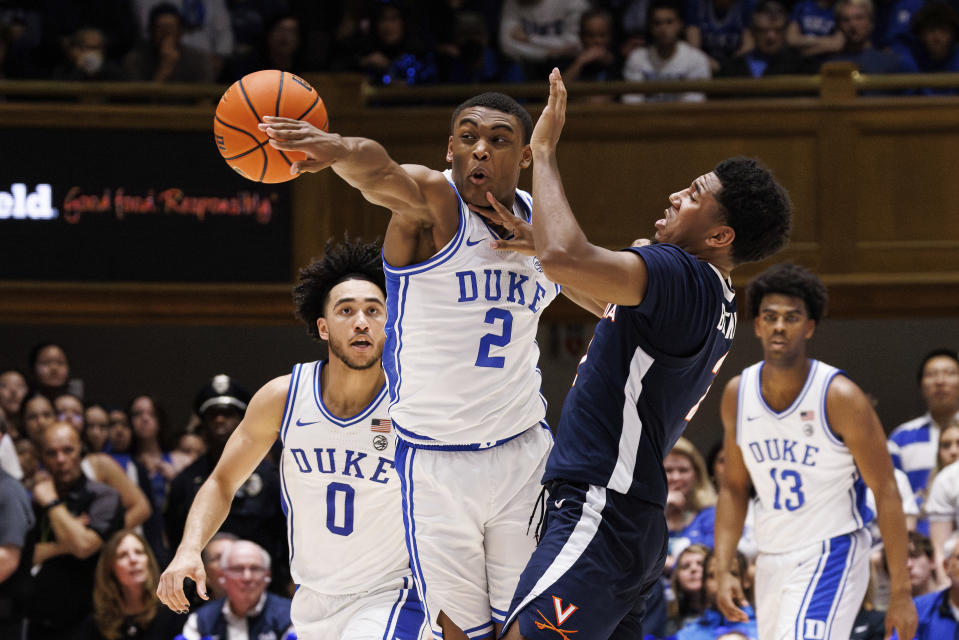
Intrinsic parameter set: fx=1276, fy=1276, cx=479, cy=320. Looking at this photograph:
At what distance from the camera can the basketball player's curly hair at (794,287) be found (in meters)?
5.57

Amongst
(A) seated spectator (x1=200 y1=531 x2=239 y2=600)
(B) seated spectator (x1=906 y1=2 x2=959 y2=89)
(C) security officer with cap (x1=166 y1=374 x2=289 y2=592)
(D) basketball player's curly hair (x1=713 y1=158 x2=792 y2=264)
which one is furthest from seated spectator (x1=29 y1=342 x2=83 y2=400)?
(B) seated spectator (x1=906 y1=2 x2=959 y2=89)

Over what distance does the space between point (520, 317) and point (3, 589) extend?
3824 mm

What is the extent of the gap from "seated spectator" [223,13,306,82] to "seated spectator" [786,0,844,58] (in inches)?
146

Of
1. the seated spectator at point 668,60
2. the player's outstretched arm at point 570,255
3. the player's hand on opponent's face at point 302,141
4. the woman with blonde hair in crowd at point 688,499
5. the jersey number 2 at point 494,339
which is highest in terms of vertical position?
the seated spectator at point 668,60

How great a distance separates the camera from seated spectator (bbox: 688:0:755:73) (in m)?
9.58

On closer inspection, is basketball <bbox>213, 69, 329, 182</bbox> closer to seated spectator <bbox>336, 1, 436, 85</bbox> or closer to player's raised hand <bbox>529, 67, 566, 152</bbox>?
player's raised hand <bbox>529, 67, 566, 152</bbox>

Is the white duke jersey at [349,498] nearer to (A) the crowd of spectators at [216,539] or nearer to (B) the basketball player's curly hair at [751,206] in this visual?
(B) the basketball player's curly hair at [751,206]

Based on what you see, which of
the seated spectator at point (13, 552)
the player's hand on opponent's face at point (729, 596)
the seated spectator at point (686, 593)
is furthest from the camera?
the seated spectator at point (686, 593)

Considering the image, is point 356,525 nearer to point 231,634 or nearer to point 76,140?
point 231,634

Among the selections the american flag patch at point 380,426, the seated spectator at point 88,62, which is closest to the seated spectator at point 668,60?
the seated spectator at point 88,62

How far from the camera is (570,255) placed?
3.38 m

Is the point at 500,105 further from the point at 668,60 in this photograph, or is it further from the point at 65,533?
the point at 668,60

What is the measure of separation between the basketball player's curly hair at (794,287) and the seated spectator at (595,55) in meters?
3.96

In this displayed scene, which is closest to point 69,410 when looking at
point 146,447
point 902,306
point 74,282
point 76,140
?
point 146,447
